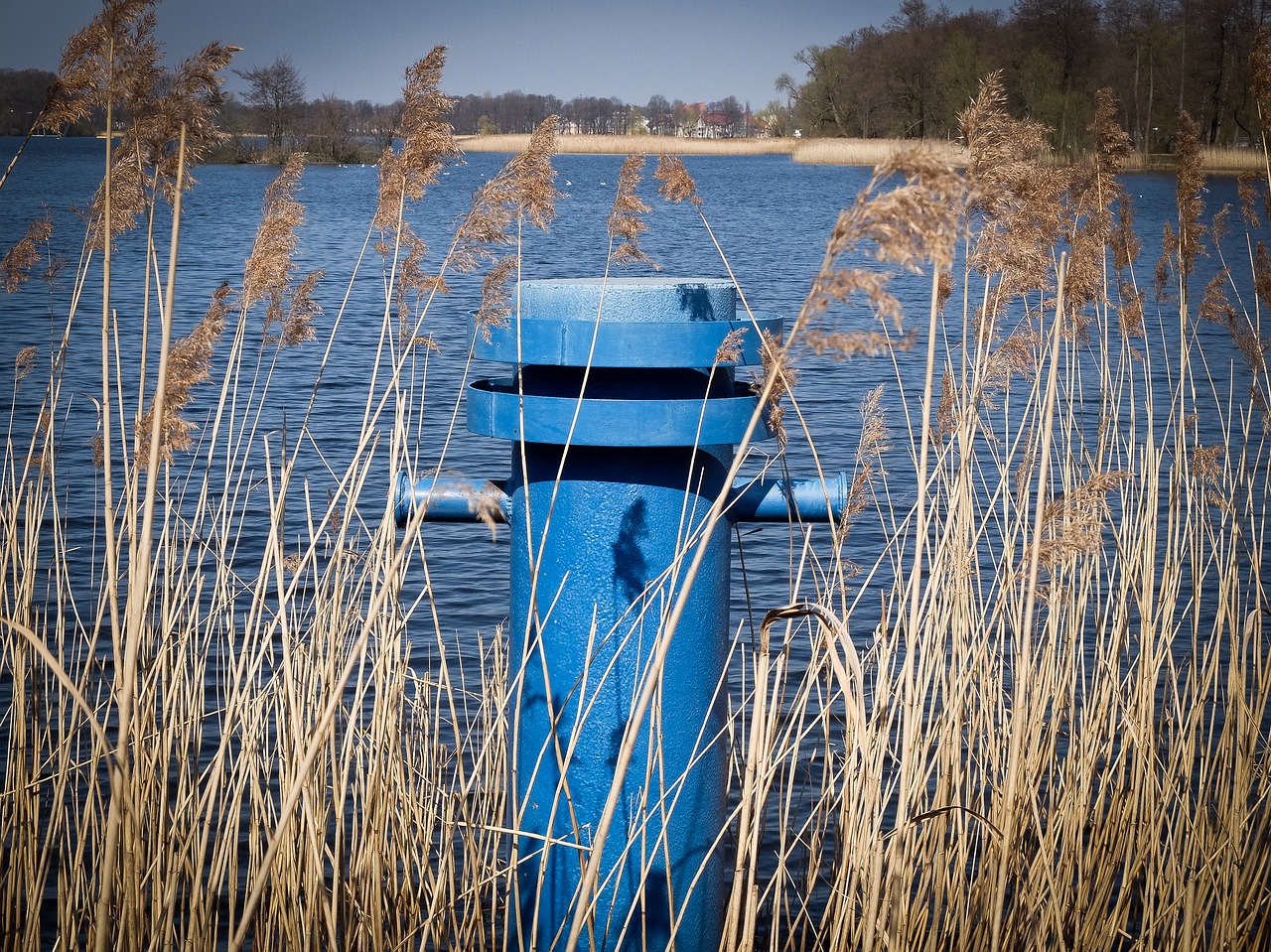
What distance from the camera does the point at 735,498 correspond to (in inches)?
76.2

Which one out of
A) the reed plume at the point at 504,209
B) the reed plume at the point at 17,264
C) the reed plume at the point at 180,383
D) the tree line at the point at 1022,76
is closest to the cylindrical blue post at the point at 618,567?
the reed plume at the point at 504,209

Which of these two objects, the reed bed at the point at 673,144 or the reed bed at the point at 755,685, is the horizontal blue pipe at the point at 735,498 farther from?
the reed bed at the point at 673,144

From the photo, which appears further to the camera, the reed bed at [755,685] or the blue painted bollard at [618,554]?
the blue painted bollard at [618,554]

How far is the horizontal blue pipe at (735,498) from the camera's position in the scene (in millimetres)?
1947

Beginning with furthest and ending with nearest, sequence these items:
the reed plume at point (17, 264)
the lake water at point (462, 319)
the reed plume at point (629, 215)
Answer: the lake water at point (462, 319), the reed plume at point (17, 264), the reed plume at point (629, 215)

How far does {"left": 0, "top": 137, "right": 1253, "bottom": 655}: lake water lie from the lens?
643 centimetres

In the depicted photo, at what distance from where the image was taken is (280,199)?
2.46 m

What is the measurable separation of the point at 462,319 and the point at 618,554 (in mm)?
10796

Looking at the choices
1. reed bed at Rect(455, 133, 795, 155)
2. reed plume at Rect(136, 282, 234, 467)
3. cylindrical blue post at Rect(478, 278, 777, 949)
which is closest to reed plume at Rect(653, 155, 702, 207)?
cylindrical blue post at Rect(478, 278, 777, 949)

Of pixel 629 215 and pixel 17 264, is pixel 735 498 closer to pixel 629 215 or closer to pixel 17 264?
pixel 629 215

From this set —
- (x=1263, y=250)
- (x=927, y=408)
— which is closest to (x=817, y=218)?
(x=1263, y=250)

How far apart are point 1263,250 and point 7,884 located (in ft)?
10.3

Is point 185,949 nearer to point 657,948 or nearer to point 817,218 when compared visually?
point 657,948

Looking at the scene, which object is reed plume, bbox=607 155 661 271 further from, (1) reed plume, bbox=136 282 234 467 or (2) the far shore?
(2) the far shore
